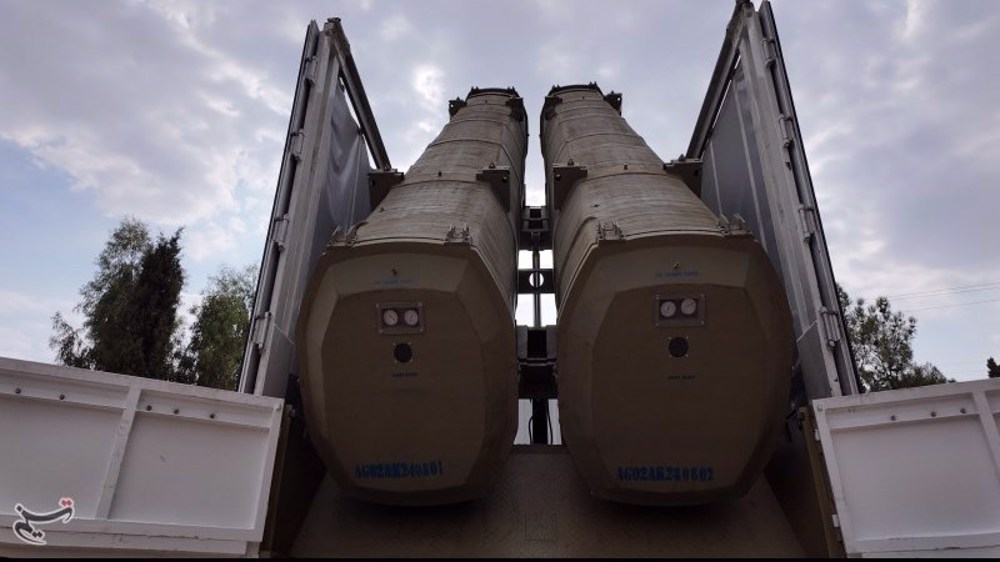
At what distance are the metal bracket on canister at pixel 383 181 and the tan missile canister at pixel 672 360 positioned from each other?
1990 mm

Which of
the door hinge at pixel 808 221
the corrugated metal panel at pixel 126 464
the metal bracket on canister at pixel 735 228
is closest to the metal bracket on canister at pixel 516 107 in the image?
the door hinge at pixel 808 221

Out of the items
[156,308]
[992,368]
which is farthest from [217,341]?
[992,368]

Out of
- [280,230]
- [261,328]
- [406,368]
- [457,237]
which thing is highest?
[280,230]

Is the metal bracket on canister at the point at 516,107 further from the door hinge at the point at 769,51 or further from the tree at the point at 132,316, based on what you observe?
the tree at the point at 132,316

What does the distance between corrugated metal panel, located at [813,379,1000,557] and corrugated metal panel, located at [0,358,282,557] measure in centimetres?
280

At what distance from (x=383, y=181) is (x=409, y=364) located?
2090mm

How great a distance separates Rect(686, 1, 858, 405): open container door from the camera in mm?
3475

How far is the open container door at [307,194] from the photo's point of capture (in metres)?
3.60

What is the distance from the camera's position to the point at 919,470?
2717 millimetres

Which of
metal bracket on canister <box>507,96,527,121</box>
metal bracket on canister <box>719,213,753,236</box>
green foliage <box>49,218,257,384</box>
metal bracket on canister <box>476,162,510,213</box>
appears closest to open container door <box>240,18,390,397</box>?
metal bracket on canister <box>476,162,510,213</box>

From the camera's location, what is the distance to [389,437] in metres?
3.15

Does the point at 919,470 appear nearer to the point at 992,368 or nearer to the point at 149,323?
the point at 149,323

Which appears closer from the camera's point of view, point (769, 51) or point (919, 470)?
point (919, 470)

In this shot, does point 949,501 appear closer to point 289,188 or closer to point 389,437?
point 389,437
